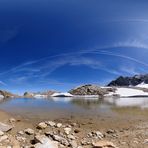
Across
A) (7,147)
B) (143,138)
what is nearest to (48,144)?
(7,147)

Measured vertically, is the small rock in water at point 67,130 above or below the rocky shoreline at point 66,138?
above

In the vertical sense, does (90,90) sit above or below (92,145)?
above

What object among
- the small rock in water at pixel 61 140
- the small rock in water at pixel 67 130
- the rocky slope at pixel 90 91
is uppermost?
the rocky slope at pixel 90 91

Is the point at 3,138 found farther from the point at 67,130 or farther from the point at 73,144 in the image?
the point at 67,130

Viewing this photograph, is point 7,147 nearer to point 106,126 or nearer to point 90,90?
point 106,126

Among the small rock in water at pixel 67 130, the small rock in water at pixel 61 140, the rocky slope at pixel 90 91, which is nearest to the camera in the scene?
the small rock in water at pixel 61 140

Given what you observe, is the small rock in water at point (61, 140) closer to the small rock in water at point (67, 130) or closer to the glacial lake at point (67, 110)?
the small rock in water at point (67, 130)

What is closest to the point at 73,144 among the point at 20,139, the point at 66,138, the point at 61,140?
the point at 61,140

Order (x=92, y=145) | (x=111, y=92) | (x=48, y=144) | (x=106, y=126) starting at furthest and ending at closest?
(x=111, y=92) < (x=106, y=126) < (x=92, y=145) < (x=48, y=144)

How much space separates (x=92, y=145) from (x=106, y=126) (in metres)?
5.22

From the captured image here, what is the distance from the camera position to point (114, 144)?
39.2 ft

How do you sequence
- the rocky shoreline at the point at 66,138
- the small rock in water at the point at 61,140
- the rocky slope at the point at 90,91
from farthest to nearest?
the rocky slope at the point at 90,91 → the small rock in water at the point at 61,140 → the rocky shoreline at the point at 66,138

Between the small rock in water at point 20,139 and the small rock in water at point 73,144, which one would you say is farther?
the small rock in water at point 20,139

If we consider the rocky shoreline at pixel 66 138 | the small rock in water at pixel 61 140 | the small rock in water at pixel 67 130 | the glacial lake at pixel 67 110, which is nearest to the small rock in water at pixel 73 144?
the rocky shoreline at pixel 66 138
